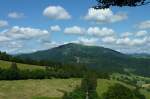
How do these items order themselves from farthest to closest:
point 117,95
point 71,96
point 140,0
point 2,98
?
point 2,98, point 71,96, point 117,95, point 140,0

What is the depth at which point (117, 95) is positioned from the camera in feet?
453

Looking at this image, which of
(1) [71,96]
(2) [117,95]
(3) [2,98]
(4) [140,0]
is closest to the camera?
(4) [140,0]

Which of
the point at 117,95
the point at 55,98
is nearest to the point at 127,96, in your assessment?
the point at 117,95

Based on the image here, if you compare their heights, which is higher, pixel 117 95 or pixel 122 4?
pixel 122 4

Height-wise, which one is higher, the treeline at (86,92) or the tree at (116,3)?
the tree at (116,3)

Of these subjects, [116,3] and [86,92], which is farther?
[86,92]

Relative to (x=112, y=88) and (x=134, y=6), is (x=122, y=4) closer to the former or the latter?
(x=134, y=6)

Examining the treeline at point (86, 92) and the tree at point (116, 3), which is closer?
the tree at point (116, 3)

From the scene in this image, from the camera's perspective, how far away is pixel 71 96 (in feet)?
514

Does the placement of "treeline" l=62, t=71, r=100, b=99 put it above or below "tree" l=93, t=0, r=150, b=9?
below

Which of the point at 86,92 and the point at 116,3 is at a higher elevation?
the point at 116,3

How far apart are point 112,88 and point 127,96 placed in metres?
5.84

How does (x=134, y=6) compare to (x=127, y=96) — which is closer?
(x=134, y=6)

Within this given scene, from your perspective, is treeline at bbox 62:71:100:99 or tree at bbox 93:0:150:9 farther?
treeline at bbox 62:71:100:99
